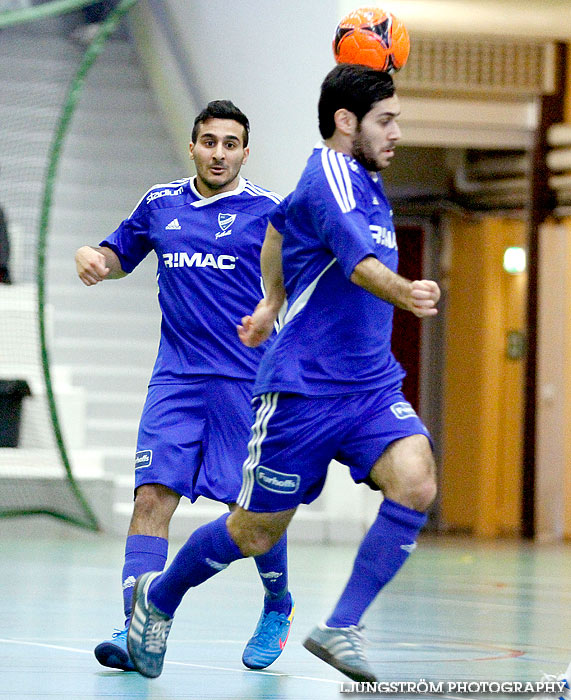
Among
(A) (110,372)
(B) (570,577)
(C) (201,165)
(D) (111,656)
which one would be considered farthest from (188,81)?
(D) (111,656)

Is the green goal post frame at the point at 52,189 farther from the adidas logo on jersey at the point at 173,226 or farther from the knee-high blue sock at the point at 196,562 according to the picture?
the knee-high blue sock at the point at 196,562

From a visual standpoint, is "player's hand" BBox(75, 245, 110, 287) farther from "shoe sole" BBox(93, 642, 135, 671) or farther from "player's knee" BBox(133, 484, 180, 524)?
"shoe sole" BBox(93, 642, 135, 671)

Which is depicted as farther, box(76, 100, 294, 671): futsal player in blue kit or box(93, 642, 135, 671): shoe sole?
box(76, 100, 294, 671): futsal player in blue kit

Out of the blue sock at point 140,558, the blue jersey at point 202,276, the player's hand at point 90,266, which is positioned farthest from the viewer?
the blue jersey at point 202,276

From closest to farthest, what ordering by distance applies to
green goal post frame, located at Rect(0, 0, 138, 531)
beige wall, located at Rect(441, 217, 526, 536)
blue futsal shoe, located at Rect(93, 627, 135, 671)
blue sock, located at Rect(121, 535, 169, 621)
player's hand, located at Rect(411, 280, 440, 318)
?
player's hand, located at Rect(411, 280, 440, 318) → blue futsal shoe, located at Rect(93, 627, 135, 671) → blue sock, located at Rect(121, 535, 169, 621) → green goal post frame, located at Rect(0, 0, 138, 531) → beige wall, located at Rect(441, 217, 526, 536)

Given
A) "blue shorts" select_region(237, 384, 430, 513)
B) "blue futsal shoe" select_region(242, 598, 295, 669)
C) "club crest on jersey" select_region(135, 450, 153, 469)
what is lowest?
"blue futsal shoe" select_region(242, 598, 295, 669)

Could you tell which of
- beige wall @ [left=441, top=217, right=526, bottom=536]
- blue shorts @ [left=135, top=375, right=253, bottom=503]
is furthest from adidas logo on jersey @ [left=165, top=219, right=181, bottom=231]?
beige wall @ [left=441, top=217, right=526, bottom=536]

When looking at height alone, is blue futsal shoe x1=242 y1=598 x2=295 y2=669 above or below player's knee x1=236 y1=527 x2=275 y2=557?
below

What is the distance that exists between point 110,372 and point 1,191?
2335 millimetres

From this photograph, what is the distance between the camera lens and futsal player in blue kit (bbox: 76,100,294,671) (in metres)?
4.26

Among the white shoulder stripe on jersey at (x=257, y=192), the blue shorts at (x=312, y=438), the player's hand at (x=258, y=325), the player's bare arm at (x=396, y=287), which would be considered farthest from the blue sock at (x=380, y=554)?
the white shoulder stripe on jersey at (x=257, y=192)

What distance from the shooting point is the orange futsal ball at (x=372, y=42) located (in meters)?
4.31

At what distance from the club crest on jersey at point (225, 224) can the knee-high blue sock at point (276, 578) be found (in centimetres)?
98

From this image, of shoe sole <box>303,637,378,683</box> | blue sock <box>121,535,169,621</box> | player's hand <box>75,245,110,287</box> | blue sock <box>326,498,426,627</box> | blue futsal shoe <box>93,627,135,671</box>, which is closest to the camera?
shoe sole <box>303,637,378,683</box>
